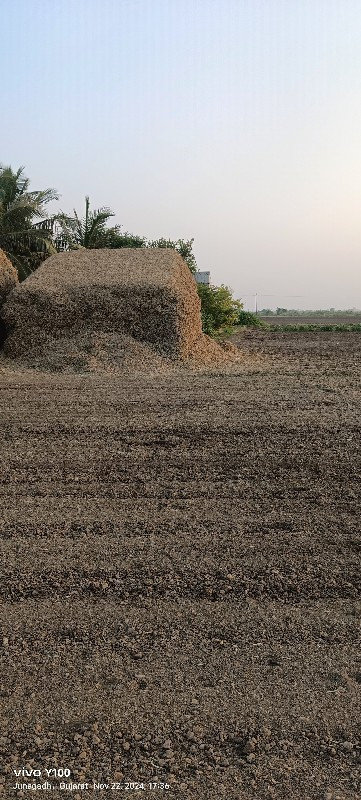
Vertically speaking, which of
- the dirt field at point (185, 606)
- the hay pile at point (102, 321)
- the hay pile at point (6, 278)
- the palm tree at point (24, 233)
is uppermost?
the palm tree at point (24, 233)

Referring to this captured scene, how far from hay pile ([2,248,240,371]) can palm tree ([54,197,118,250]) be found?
11858mm

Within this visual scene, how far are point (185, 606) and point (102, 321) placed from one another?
9215 millimetres

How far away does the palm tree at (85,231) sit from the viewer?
2434cm

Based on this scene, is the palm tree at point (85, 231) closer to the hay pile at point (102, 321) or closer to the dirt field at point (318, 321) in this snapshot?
the hay pile at point (102, 321)

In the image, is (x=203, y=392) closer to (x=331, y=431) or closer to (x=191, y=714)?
(x=331, y=431)

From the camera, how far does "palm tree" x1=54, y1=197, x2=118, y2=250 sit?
958 inches

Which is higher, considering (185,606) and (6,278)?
(6,278)

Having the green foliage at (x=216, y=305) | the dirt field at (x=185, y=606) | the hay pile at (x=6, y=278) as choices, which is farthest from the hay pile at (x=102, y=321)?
the green foliage at (x=216, y=305)

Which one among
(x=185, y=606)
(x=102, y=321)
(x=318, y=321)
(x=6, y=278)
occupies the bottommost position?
(x=185, y=606)

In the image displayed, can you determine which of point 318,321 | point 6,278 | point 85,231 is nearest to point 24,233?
point 85,231

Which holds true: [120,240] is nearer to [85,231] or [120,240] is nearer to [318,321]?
[85,231]

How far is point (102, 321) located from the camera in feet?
40.2

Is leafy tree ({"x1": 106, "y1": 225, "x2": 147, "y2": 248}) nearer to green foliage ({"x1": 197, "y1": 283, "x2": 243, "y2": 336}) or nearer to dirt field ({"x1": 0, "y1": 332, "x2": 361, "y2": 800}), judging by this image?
green foliage ({"x1": 197, "y1": 283, "x2": 243, "y2": 336})

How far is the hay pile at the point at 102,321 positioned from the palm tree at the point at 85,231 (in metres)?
11.9
